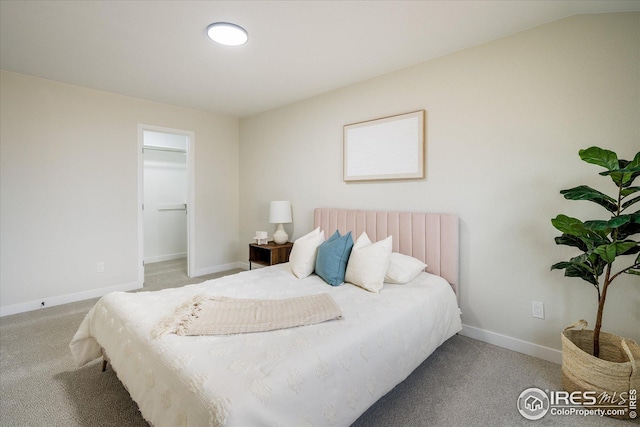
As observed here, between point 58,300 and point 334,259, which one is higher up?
point 334,259

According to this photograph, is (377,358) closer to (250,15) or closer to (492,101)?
(492,101)

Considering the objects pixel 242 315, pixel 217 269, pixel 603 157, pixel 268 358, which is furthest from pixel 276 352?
pixel 217 269

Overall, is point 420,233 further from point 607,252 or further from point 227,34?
point 227,34

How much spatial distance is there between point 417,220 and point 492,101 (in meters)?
1.17

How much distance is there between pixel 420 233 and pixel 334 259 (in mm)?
859

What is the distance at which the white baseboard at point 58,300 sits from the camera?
315 cm

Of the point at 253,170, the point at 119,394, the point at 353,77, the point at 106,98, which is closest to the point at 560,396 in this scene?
the point at 119,394

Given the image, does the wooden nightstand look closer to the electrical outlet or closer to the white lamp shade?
the white lamp shade

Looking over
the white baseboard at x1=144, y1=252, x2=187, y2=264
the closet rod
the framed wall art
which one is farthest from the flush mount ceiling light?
the white baseboard at x1=144, y1=252, x2=187, y2=264

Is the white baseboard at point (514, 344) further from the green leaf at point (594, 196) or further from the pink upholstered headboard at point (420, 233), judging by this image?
the green leaf at point (594, 196)

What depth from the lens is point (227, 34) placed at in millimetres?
2305

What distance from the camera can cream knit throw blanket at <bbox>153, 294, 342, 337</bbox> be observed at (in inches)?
60.7

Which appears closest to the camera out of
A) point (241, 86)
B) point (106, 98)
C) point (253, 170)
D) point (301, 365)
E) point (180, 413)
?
point (180, 413)

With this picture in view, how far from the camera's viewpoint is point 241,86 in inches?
137
